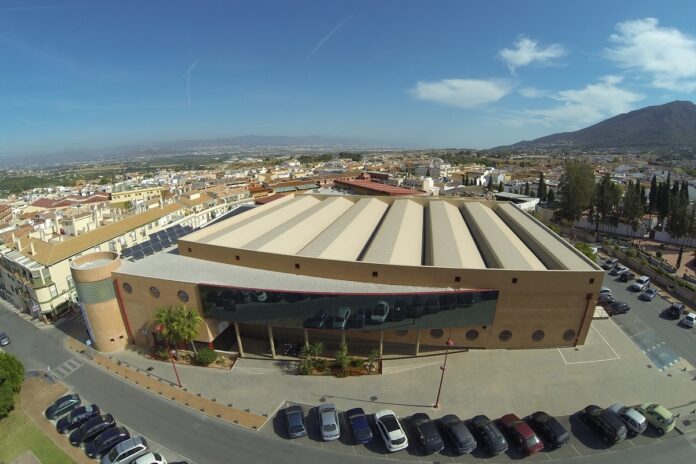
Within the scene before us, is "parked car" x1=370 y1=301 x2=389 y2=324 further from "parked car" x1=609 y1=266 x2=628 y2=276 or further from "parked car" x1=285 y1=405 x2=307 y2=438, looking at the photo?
"parked car" x1=609 y1=266 x2=628 y2=276

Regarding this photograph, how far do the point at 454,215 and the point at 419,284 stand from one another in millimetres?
24558

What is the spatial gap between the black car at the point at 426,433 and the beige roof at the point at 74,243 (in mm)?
43649

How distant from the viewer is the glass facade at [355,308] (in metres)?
29.1

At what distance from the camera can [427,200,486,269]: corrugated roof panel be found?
32.8 metres

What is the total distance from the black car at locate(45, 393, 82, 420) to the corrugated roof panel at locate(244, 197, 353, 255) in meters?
18.6

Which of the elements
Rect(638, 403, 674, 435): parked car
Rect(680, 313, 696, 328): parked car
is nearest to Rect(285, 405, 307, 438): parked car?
Rect(638, 403, 674, 435): parked car

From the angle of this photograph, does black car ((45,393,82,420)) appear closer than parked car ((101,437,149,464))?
No

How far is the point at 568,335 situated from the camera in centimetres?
3284

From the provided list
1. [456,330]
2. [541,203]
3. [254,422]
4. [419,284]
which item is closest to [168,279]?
[254,422]

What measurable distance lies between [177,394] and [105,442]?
5580mm

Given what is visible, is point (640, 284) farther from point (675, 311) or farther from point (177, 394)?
point (177, 394)

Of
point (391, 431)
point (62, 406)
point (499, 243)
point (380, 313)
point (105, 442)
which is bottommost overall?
point (62, 406)

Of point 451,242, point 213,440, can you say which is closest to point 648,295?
point 451,242

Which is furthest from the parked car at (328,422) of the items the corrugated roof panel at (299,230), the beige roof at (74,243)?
the beige roof at (74,243)
